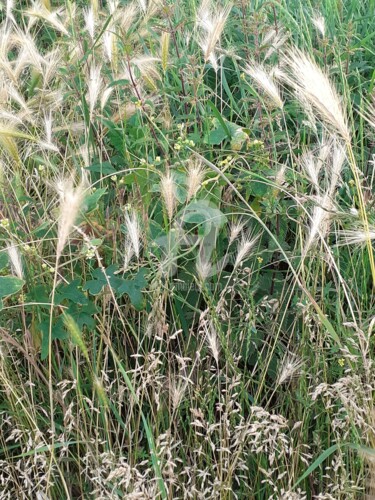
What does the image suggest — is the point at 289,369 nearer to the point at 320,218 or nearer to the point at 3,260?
the point at 320,218

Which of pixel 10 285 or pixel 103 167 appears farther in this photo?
pixel 103 167

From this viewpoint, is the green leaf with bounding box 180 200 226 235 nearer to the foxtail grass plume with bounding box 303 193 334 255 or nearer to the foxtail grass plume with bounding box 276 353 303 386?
the foxtail grass plume with bounding box 303 193 334 255

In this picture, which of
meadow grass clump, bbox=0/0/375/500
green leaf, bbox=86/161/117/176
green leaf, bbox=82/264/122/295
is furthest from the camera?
green leaf, bbox=86/161/117/176

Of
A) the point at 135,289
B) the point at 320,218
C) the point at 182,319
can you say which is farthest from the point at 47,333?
the point at 320,218

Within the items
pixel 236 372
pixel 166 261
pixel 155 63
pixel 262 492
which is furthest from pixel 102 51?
pixel 262 492

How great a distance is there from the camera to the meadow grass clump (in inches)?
55.1

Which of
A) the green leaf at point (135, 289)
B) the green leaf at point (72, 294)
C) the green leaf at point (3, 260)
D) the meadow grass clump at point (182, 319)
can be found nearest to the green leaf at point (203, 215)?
the meadow grass clump at point (182, 319)

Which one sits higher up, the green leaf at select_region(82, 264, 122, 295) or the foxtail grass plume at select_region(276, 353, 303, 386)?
the green leaf at select_region(82, 264, 122, 295)

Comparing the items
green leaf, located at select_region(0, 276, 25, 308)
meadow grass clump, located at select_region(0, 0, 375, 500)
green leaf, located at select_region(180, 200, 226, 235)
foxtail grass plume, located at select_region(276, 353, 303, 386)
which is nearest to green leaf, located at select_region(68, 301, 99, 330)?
meadow grass clump, located at select_region(0, 0, 375, 500)

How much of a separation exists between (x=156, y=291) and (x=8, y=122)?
632mm

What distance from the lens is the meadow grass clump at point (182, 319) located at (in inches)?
55.1

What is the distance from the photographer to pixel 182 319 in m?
1.71

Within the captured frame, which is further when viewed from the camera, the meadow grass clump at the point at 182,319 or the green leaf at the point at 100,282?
the green leaf at the point at 100,282

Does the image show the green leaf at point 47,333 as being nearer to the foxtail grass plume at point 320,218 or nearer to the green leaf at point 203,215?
the green leaf at point 203,215
